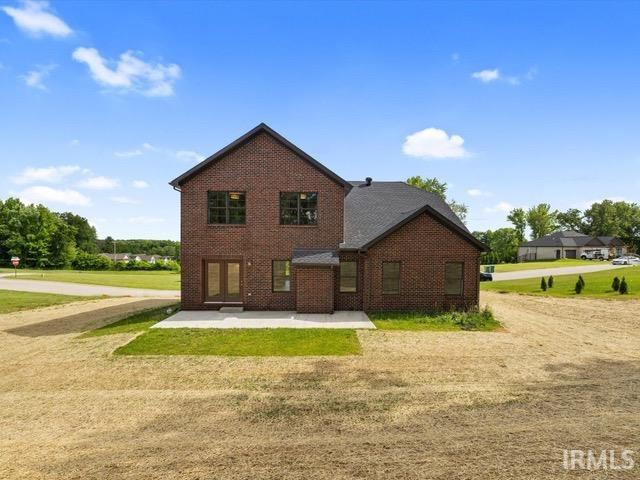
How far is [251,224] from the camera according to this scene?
17578 millimetres

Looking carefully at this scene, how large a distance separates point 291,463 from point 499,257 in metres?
80.7

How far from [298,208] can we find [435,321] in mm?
8439

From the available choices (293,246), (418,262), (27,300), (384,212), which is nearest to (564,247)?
(384,212)

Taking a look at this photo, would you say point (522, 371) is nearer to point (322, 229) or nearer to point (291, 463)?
point (291, 463)

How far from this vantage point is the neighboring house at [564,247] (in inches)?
3095

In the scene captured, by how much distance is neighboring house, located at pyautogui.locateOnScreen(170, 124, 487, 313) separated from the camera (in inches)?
671

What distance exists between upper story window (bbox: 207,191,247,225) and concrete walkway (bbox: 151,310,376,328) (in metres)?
4.60

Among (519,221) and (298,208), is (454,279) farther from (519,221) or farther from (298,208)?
(519,221)

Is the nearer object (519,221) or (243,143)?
(243,143)

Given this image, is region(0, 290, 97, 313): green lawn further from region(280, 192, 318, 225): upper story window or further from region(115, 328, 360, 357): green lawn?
region(280, 192, 318, 225): upper story window

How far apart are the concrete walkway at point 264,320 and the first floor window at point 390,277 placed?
1804 millimetres

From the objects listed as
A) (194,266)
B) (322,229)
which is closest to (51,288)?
(194,266)

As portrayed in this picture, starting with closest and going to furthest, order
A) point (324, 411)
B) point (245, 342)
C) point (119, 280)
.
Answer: point (324, 411)
point (245, 342)
point (119, 280)

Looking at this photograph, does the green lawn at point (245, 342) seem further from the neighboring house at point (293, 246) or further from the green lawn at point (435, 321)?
the neighboring house at point (293, 246)
